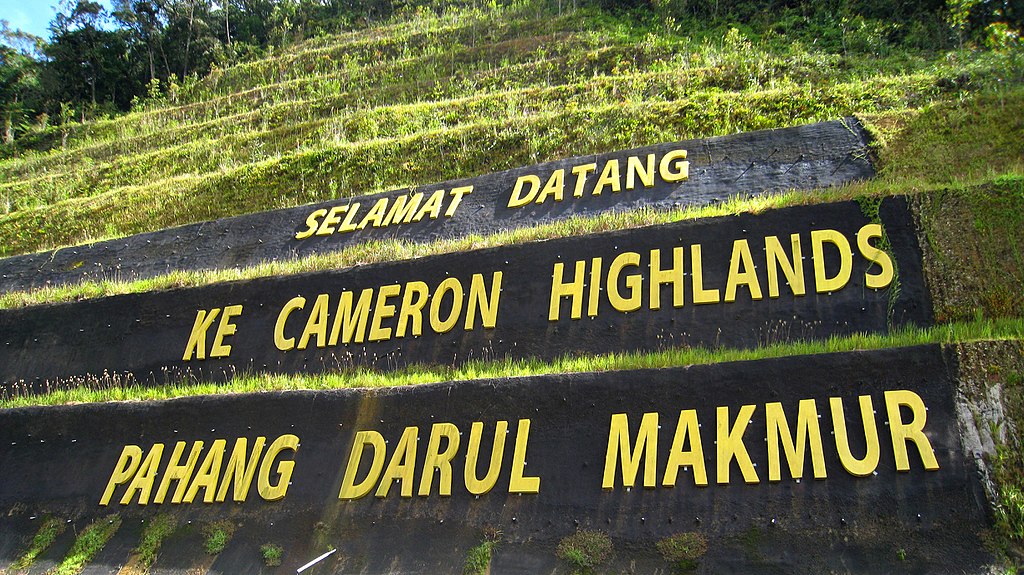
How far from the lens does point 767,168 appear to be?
1584cm

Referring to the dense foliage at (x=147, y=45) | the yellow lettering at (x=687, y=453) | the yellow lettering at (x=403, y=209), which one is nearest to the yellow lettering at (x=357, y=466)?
the yellow lettering at (x=687, y=453)

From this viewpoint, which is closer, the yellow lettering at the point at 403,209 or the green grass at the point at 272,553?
the green grass at the point at 272,553

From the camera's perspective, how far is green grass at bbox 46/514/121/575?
11.5 metres

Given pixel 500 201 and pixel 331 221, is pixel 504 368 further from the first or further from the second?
pixel 331 221

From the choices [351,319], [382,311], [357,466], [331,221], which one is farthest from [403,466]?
[331,221]

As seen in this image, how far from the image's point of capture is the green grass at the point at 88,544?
11.5 metres

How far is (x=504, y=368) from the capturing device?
12727 mm

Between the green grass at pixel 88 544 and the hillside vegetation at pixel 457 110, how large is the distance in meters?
10.3

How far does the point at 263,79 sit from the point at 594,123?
20.4 meters

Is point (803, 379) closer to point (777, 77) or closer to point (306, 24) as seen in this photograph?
point (777, 77)

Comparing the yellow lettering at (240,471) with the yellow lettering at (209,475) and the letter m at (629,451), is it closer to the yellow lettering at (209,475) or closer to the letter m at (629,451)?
the yellow lettering at (209,475)

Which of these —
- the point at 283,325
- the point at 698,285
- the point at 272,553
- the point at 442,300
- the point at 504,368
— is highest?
the point at 442,300

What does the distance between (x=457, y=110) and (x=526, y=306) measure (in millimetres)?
13074

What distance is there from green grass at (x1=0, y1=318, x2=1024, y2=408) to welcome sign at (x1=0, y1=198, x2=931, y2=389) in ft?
0.89
